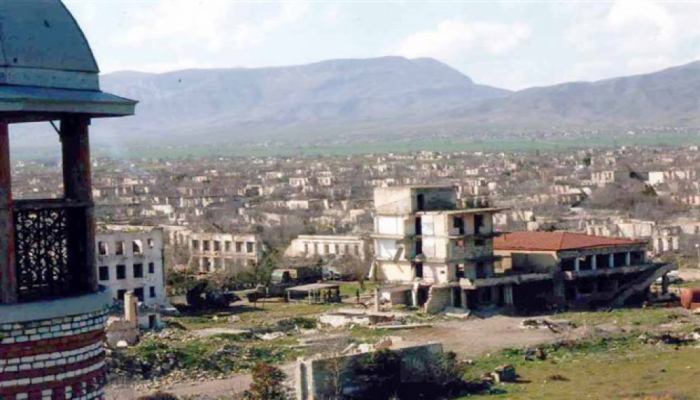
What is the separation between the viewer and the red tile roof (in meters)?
50.9

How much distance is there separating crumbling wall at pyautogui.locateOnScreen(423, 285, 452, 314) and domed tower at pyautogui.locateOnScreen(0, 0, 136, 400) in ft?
131

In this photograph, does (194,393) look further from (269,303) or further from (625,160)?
(625,160)

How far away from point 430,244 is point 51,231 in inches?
1648

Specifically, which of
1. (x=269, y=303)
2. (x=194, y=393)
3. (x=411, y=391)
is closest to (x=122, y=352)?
(x=194, y=393)

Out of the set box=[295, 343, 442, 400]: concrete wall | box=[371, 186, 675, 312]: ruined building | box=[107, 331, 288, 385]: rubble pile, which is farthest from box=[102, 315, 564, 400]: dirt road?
box=[371, 186, 675, 312]: ruined building

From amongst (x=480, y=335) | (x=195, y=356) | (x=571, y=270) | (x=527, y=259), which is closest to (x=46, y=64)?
(x=195, y=356)

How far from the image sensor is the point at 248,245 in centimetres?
6112

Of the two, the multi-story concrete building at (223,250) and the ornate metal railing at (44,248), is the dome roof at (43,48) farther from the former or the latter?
the multi-story concrete building at (223,250)

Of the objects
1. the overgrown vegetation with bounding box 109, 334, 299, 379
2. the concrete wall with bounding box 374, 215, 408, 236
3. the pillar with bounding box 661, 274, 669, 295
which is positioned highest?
the concrete wall with bounding box 374, 215, 408, 236

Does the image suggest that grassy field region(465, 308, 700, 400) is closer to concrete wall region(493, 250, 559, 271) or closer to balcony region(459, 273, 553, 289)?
balcony region(459, 273, 553, 289)

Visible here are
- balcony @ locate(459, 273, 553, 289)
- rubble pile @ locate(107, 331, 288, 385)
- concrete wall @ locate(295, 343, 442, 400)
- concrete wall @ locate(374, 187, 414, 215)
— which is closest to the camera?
concrete wall @ locate(295, 343, 442, 400)

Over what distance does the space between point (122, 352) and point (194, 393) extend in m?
4.28

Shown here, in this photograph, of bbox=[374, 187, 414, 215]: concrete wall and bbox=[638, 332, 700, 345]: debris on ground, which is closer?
bbox=[638, 332, 700, 345]: debris on ground

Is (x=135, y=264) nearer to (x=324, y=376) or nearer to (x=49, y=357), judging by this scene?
(x=324, y=376)
